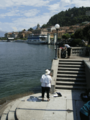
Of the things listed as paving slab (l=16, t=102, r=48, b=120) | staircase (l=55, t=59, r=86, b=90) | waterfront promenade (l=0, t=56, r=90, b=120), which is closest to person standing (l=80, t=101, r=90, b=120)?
waterfront promenade (l=0, t=56, r=90, b=120)

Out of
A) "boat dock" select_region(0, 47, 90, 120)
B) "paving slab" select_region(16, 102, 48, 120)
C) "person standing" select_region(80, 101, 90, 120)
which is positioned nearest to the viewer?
"person standing" select_region(80, 101, 90, 120)

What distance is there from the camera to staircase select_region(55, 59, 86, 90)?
33.9 feet

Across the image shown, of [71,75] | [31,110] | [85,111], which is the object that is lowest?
[31,110]

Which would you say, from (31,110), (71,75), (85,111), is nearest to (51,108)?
(31,110)

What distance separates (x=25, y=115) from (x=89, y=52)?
11.3 metres

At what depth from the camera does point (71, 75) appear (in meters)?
10.9

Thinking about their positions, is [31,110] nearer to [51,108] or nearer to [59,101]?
[51,108]

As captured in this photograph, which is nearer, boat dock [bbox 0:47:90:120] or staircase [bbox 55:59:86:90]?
boat dock [bbox 0:47:90:120]

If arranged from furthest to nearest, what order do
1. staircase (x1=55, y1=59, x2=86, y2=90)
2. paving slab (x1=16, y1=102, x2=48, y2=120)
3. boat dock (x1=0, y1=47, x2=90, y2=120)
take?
staircase (x1=55, y1=59, x2=86, y2=90) < boat dock (x1=0, y1=47, x2=90, y2=120) < paving slab (x1=16, y1=102, x2=48, y2=120)

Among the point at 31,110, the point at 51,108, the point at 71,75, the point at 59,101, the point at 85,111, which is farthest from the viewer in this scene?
the point at 71,75

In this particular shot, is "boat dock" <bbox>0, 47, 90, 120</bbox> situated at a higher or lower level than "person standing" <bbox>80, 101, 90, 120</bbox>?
lower

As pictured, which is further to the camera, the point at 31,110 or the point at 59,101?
the point at 59,101

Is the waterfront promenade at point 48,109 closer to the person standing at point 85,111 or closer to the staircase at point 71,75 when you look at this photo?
the person standing at point 85,111

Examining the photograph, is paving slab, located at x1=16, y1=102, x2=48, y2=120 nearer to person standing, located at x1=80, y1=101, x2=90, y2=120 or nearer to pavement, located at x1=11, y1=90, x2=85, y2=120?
pavement, located at x1=11, y1=90, x2=85, y2=120
